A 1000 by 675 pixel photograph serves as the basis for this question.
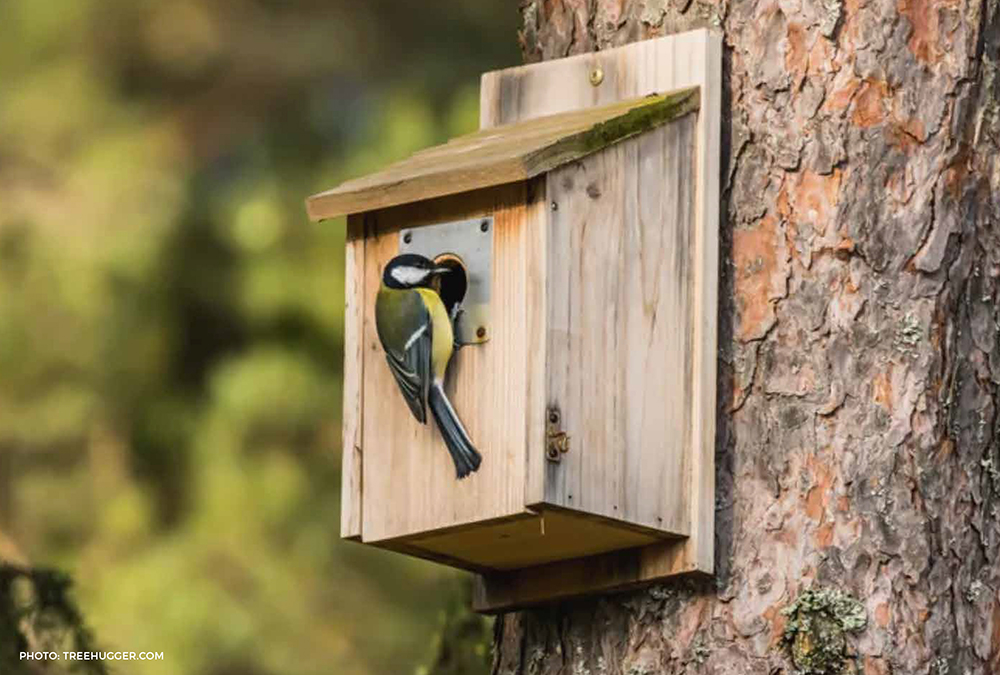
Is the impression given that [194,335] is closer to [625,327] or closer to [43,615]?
[43,615]

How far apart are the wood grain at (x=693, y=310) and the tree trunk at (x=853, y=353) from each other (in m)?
0.03

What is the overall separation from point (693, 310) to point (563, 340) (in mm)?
249

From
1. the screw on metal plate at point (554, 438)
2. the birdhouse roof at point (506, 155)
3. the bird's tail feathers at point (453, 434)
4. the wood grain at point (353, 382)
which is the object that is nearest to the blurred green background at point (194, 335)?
the wood grain at point (353, 382)

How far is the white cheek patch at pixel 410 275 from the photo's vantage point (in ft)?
10.5

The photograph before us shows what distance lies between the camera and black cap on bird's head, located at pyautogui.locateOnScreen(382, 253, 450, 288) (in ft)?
10.5

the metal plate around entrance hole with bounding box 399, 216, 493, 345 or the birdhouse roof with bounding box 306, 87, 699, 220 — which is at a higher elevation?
the birdhouse roof with bounding box 306, 87, 699, 220

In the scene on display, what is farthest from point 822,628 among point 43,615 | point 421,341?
point 43,615

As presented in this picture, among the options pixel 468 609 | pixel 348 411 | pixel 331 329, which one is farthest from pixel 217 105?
pixel 348 411

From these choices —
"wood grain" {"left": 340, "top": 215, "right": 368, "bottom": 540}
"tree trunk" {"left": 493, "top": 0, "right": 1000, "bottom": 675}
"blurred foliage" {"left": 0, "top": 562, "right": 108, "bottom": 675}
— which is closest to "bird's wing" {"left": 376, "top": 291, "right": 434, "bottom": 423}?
"wood grain" {"left": 340, "top": 215, "right": 368, "bottom": 540}

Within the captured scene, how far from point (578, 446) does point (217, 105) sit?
3.97 m

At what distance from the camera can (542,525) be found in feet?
10.1

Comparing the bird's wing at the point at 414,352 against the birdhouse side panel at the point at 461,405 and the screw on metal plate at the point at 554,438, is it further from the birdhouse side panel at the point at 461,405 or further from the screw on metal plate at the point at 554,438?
the screw on metal plate at the point at 554,438

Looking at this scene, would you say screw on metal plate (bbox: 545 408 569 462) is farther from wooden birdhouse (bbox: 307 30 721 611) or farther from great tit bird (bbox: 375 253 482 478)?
great tit bird (bbox: 375 253 482 478)

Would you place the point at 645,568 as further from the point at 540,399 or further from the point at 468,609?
the point at 468,609
